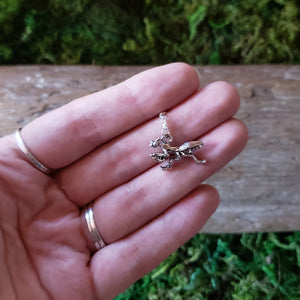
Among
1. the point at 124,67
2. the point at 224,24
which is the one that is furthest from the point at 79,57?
the point at 224,24

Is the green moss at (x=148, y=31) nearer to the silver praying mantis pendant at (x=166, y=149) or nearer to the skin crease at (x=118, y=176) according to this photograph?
the skin crease at (x=118, y=176)

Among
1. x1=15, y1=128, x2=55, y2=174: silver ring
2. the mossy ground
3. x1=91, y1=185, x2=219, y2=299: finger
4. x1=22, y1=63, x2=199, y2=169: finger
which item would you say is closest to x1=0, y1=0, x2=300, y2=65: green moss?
the mossy ground

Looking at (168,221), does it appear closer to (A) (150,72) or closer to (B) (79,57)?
(A) (150,72)

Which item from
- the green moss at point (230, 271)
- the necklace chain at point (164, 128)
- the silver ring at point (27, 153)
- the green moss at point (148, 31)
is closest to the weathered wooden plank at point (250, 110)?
the green moss at point (148, 31)

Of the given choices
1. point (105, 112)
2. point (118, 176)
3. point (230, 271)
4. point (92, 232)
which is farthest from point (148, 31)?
point (230, 271)

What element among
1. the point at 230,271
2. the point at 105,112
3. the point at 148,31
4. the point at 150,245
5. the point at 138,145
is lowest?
the point at 230,271

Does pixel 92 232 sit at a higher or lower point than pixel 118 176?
lower

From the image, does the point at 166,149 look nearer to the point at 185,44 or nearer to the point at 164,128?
the point at 164,128
